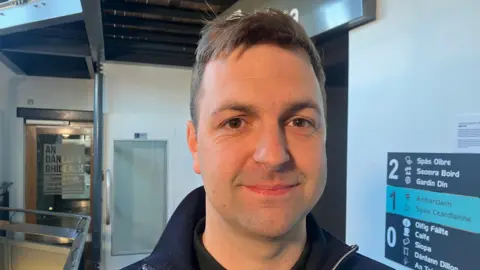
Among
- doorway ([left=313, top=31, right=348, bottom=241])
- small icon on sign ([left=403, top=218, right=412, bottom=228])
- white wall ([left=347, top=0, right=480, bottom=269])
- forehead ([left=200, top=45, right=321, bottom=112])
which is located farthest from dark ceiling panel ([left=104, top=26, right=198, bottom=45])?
forehead ([left=200, top=45, right=321, bottom=112])

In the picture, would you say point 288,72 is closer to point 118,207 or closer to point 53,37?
point 53,37

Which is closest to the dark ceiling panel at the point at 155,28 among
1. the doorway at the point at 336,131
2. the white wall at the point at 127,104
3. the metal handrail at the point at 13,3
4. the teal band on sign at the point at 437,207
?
the metal handrail at the point at 13,3

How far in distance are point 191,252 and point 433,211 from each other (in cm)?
90

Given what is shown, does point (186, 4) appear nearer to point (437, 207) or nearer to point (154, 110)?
point (437, 207)

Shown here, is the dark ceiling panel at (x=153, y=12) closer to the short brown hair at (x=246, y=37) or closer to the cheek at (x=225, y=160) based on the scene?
the short brown hair at (x=246, y=37)

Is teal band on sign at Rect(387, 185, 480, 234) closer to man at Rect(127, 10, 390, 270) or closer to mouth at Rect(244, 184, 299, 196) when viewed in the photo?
man at Rect(127, 10, 390, 270)

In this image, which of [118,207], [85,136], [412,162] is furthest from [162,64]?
[412,162]

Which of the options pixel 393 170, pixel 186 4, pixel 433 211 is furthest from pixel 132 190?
pixel 433 211

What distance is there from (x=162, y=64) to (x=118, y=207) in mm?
1796

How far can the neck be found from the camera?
0.84 m

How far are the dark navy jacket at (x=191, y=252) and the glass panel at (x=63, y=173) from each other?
4295 millimetres

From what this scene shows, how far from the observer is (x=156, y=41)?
150 inches

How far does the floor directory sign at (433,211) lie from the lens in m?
1.24

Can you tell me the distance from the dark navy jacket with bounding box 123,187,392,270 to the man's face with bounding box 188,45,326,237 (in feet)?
0.54
